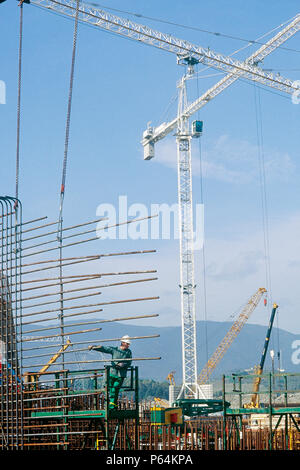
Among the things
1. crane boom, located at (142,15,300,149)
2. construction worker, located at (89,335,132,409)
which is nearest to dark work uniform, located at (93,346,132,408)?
construction worker, located at (89,335,132,409)

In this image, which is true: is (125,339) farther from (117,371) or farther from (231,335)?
(231,335)

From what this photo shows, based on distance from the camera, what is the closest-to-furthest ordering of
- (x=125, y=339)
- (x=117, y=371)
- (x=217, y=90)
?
(x=125, y=339) < (x=117, y=371) < (x=217, y=90)

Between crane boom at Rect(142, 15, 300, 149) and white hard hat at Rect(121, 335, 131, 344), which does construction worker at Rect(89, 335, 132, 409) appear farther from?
crane boom at Rect(142, 15, 300, 149)

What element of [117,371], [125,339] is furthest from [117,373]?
[125,339]

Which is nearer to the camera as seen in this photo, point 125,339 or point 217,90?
point 125,339

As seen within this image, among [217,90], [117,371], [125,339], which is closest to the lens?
[125,339]

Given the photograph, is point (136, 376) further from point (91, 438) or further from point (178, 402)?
point (178, 402)

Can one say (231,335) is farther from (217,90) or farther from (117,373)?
(117,373)

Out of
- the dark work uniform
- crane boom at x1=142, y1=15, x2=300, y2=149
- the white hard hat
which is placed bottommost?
the dark work uniform

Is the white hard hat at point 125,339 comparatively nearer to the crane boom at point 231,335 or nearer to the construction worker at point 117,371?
the construction worker at point 117,371

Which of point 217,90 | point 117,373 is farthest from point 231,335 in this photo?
point 117,373

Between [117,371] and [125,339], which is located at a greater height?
[125,339]

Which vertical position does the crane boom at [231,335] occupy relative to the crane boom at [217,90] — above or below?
below

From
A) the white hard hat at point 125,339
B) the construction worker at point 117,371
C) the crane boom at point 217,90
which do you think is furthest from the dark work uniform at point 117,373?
the crane boom at point 217,90
